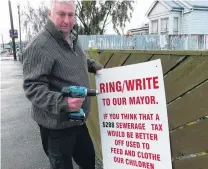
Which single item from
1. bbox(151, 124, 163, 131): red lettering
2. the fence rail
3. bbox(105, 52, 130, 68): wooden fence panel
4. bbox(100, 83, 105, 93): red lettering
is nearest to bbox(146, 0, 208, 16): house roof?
the fence rail

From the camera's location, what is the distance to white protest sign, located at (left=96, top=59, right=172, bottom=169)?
2.13 meters

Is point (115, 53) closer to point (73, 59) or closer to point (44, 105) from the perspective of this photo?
point (73, 59)

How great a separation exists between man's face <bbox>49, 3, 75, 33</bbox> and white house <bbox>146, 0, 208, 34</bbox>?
2398cm

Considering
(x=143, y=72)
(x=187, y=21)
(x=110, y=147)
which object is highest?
(x=187, y=21)

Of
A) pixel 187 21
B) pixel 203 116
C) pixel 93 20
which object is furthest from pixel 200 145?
pixel 93 20

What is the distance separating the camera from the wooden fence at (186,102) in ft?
6.38

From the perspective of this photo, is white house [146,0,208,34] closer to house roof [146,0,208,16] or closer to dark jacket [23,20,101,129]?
house roof [146,0,208,16]

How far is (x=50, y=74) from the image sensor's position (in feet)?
6.71

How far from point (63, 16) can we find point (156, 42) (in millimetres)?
15342

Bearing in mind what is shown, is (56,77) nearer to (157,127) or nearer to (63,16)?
(63,16)

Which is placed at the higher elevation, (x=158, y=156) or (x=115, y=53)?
(x=115, y=53)

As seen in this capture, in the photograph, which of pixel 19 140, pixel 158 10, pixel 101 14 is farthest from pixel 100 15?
pixel 19 140

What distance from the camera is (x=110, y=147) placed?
2520 mm

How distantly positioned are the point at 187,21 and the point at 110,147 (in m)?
24.4
